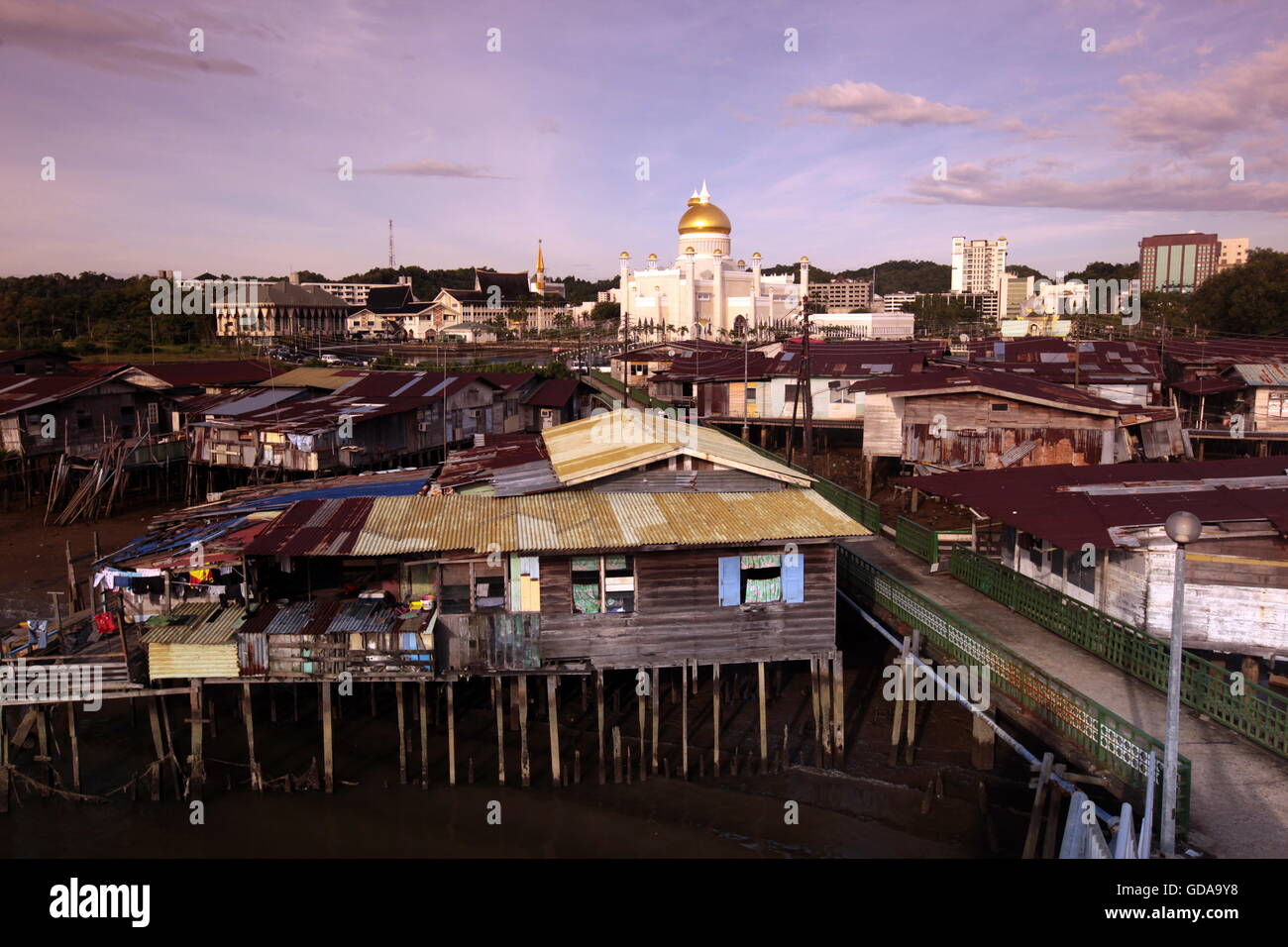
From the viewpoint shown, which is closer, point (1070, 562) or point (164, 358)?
point (1070, 562)

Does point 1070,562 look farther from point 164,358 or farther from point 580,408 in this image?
point 164,358

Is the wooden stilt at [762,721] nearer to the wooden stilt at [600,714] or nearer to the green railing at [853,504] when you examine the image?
the wooden stilt at [600,714]

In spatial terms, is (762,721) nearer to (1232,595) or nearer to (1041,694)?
(1041,694)

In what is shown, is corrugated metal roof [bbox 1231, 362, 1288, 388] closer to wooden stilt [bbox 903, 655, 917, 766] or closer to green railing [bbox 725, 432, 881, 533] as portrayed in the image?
green railing [bbox 725, 432, 881, 533]

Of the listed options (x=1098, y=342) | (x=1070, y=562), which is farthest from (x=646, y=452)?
(x=1098, y=342)

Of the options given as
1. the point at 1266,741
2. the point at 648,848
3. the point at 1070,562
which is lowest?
the point at 648,848

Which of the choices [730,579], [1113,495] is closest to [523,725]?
[730,579]
